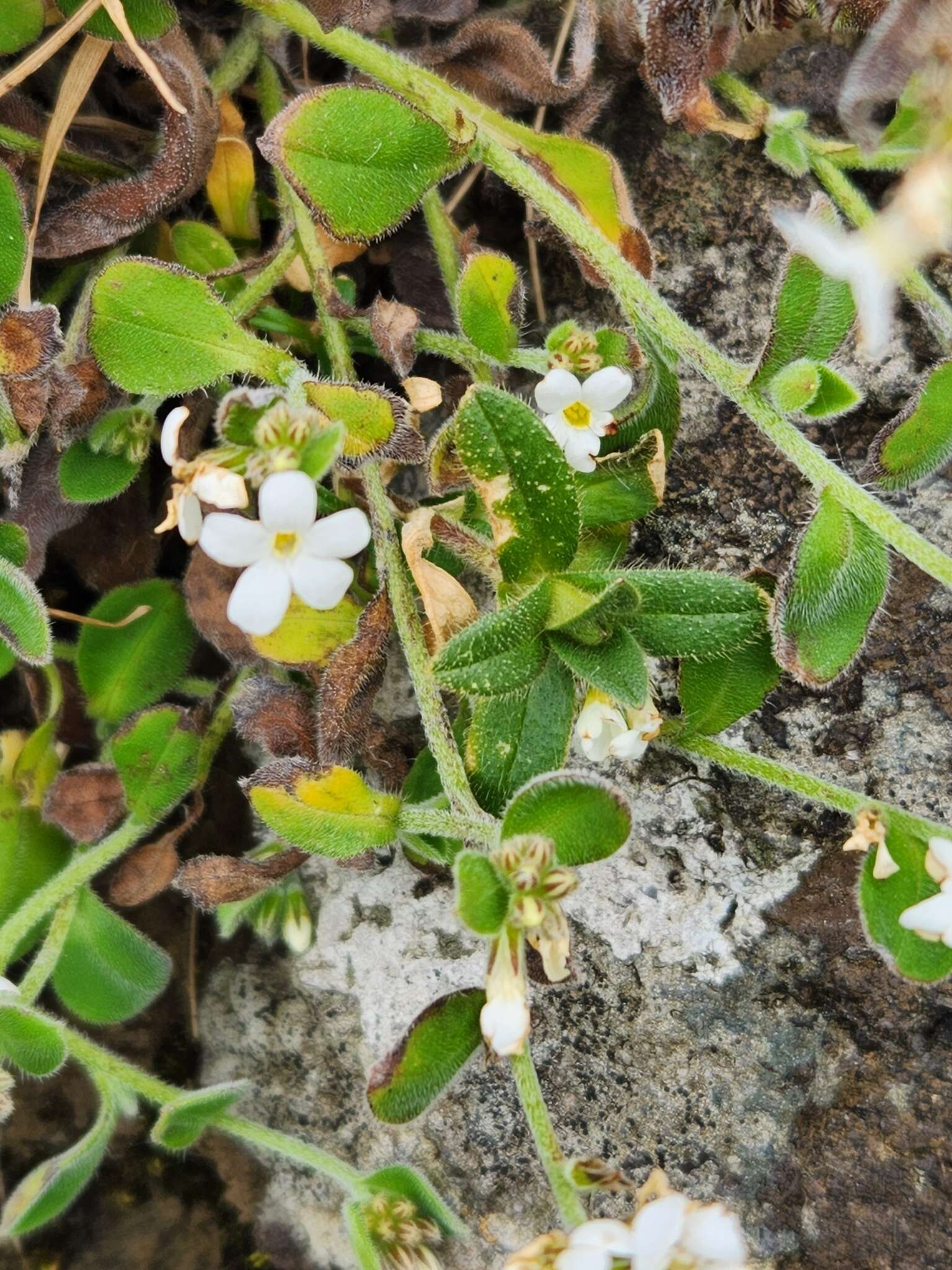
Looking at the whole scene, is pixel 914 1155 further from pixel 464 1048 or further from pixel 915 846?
Result: pixel 464 1048

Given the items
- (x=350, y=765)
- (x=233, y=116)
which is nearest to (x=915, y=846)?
(x=350, y=765)

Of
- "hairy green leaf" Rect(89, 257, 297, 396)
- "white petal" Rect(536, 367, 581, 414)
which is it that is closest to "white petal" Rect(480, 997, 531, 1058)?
"white petal" Rect(536, 367, 581, 414)

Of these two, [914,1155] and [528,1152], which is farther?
[528,1152]

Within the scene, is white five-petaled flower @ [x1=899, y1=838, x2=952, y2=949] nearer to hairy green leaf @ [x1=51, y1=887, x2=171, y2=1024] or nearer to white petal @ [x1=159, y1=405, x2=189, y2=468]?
white petal @ [x1=159, y1=405, x2=189, y2=468]

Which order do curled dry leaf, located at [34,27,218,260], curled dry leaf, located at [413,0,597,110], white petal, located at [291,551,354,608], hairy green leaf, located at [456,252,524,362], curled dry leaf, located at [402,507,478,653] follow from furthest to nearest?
curled dry leaf, located at [413,0,597,110], curled dry leaf, located at [34,27,218,260], hairy green leaf, located at [456,252,524,362], curled dry leaf, located at [402,507,478,653], white petal, located at [291,551,354,608]

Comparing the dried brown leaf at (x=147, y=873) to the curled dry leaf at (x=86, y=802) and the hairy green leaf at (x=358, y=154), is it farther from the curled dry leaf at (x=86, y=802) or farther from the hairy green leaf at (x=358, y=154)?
the hairy green leaf at (x=358, y=154)
